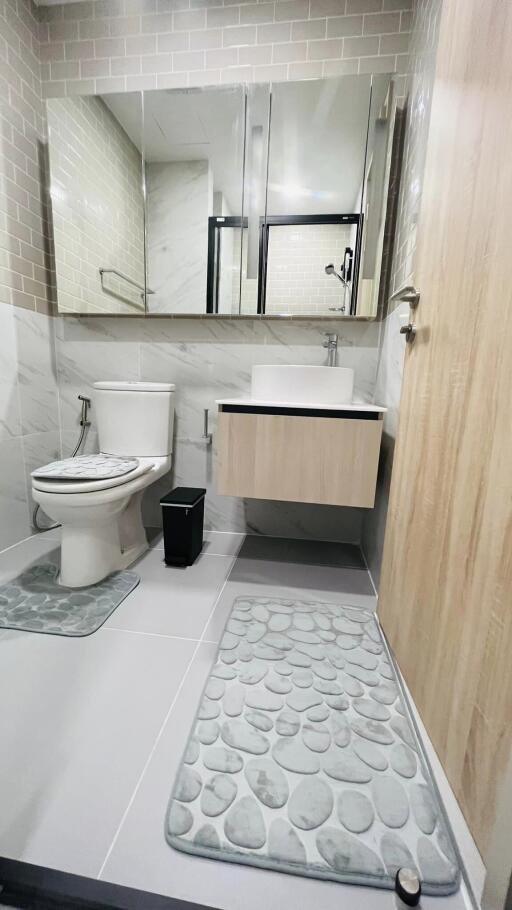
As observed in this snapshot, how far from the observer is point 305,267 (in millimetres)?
1664

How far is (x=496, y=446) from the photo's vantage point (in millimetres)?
594

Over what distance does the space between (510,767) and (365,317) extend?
1.56 metres

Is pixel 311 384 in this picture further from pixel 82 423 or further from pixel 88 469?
pixel 82 423

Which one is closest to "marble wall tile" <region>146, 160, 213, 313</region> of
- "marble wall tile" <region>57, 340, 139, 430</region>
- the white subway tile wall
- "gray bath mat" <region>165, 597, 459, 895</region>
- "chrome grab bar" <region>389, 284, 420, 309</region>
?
"marble wall tile" <region>57, 340, 139, 430</region>

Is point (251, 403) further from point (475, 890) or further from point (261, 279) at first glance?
point (475, 890)

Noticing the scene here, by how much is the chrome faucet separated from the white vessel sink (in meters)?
0.20

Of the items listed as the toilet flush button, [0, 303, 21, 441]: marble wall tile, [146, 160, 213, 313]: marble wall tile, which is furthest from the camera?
[146, 160, 213, 313]: marble wall tile

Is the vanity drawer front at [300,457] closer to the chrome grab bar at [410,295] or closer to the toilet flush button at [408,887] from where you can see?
the chrome grab bar at [410,295]

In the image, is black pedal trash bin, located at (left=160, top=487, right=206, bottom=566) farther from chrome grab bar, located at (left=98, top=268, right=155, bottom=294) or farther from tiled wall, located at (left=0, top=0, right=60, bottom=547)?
chrome grab bar, located at (left=98, top=268, right=155, bottom=294)

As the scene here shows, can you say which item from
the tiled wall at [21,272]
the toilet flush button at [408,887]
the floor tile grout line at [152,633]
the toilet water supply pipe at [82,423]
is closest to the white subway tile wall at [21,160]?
the tiled wall at [21,272]

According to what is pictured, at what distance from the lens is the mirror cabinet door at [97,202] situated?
5.54 feet

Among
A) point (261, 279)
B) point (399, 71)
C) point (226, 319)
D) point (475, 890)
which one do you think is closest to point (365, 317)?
point (261, 279)

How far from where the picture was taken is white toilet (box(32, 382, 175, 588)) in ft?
4.13

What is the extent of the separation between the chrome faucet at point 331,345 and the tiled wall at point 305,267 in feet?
0.35
